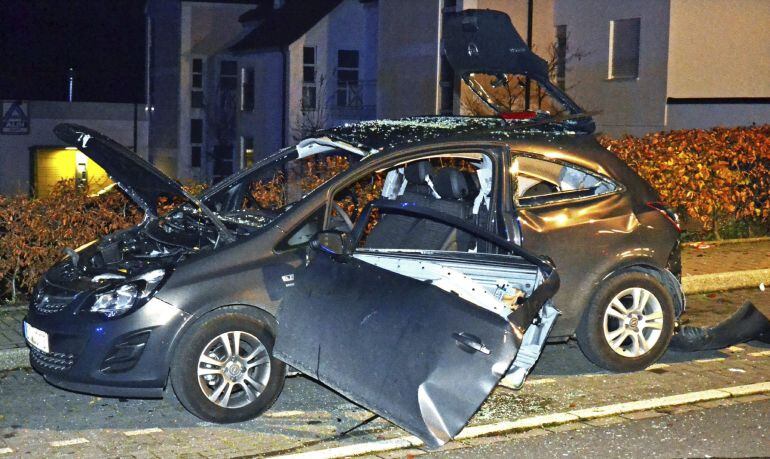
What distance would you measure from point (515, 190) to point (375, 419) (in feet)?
6.17

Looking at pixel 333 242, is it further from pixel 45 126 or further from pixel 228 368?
pixel 45 126

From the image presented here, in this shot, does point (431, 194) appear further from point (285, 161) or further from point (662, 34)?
point (662, 34)

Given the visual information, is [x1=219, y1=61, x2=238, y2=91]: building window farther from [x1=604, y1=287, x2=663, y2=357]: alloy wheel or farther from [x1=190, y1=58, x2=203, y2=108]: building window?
[x1=604, y1=287, x2=663, y2=357]: alloy wheel

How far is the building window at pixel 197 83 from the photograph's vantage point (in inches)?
1834

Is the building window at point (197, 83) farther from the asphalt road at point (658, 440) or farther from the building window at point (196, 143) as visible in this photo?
the asphalt road at point (658, 440)

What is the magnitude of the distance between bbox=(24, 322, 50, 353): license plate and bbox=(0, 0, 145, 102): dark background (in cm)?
4480

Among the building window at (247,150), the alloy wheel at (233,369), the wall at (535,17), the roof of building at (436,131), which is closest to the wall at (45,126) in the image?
the building window at (247,150)

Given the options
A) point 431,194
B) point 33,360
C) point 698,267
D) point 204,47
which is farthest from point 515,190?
point 204,47

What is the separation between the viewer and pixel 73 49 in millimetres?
51312

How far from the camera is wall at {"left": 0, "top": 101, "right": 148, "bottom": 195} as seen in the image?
4372 centimetres

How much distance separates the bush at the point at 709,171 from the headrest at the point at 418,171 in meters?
5.07

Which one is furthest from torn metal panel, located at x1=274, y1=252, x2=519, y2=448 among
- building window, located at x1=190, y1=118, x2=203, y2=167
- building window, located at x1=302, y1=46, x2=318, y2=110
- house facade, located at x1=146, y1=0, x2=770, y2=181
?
building window, located at x1=190, y1=118, x2=203, y2=167

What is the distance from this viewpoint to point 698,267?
12.1 meters

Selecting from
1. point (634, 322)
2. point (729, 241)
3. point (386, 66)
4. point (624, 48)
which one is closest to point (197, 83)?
point (386, 66)
